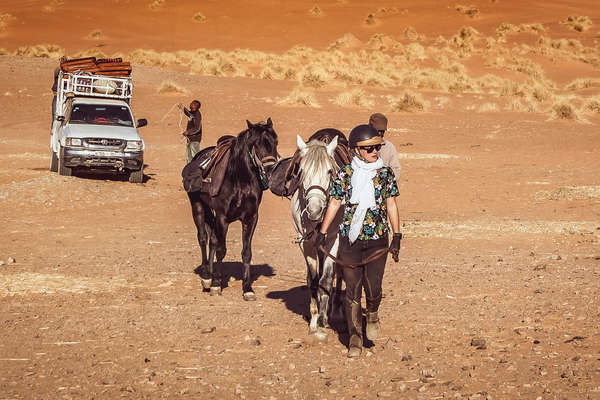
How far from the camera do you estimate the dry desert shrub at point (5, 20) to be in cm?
7438

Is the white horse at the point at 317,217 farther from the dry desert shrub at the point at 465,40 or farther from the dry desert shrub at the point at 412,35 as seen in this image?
the dry desert shrub at the point at 412,35

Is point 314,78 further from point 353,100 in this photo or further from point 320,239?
point 320,239

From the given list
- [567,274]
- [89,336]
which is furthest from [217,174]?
[567,274]

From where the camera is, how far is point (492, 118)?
34.2 metres

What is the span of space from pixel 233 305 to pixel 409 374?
3.08m

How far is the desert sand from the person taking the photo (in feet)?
22.2

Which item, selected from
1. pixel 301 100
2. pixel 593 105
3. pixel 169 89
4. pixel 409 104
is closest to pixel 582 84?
pixel 593 105

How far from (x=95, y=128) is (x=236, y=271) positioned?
10.0 metres

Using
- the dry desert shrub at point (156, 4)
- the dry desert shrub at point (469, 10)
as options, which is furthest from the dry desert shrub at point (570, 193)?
the dry desert shrub at point (156, 4)

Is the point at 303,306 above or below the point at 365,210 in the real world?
below

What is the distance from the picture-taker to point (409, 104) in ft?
119

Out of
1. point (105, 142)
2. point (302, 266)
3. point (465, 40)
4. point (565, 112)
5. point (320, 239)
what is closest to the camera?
point (320, 239)

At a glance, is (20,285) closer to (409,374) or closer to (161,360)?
(161,360)

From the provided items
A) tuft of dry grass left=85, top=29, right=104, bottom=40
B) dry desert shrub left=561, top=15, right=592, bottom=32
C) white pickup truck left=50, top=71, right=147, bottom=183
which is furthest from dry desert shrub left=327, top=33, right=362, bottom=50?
white pickup truck left=50, top=71, right=147, bottom=183
